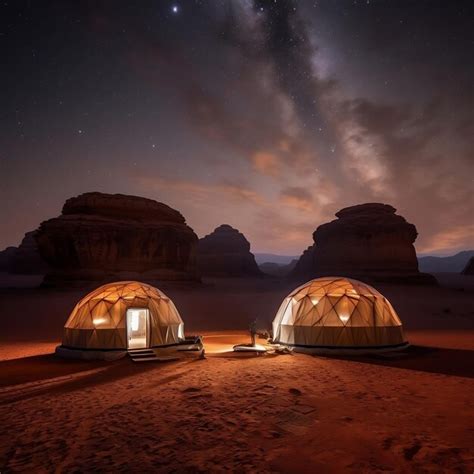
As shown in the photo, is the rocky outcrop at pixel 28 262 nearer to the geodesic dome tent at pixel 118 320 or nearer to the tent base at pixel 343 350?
the geodesic dome tent at pixel 118 320

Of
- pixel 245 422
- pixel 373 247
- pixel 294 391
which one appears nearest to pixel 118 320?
pixel 294 391

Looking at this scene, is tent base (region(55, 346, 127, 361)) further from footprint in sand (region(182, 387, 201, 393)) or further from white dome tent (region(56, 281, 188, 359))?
footprint in sand (region(182, 387, 201, 393))

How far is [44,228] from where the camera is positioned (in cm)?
4022

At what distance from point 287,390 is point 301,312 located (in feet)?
19.6

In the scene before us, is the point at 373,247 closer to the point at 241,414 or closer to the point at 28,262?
the point at 241,414

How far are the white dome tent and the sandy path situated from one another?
8.82 feet

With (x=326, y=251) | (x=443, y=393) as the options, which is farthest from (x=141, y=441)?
(x=326, y=251)

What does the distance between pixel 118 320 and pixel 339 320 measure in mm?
8345

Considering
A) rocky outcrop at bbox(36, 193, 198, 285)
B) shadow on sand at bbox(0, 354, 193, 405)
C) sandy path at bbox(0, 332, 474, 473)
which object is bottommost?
sandy path at bbox(0, 332, 474, 473)

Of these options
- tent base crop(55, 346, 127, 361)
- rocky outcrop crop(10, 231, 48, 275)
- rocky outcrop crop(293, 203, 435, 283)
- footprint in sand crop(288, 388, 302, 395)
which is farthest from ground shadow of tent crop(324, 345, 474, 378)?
rocky outcrop crop(10, 231, 48, 275)

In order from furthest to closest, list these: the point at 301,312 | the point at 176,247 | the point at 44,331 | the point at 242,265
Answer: the point at 242,265, the point at 176,247, the point at 44,331, the point at 301,312

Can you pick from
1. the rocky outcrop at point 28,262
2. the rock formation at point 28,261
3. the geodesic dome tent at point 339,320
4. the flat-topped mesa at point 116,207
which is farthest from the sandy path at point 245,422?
the rocky outcrop at point 28,262

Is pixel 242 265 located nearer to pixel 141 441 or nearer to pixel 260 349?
pixel 260 349

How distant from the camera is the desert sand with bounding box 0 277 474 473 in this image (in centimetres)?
530
